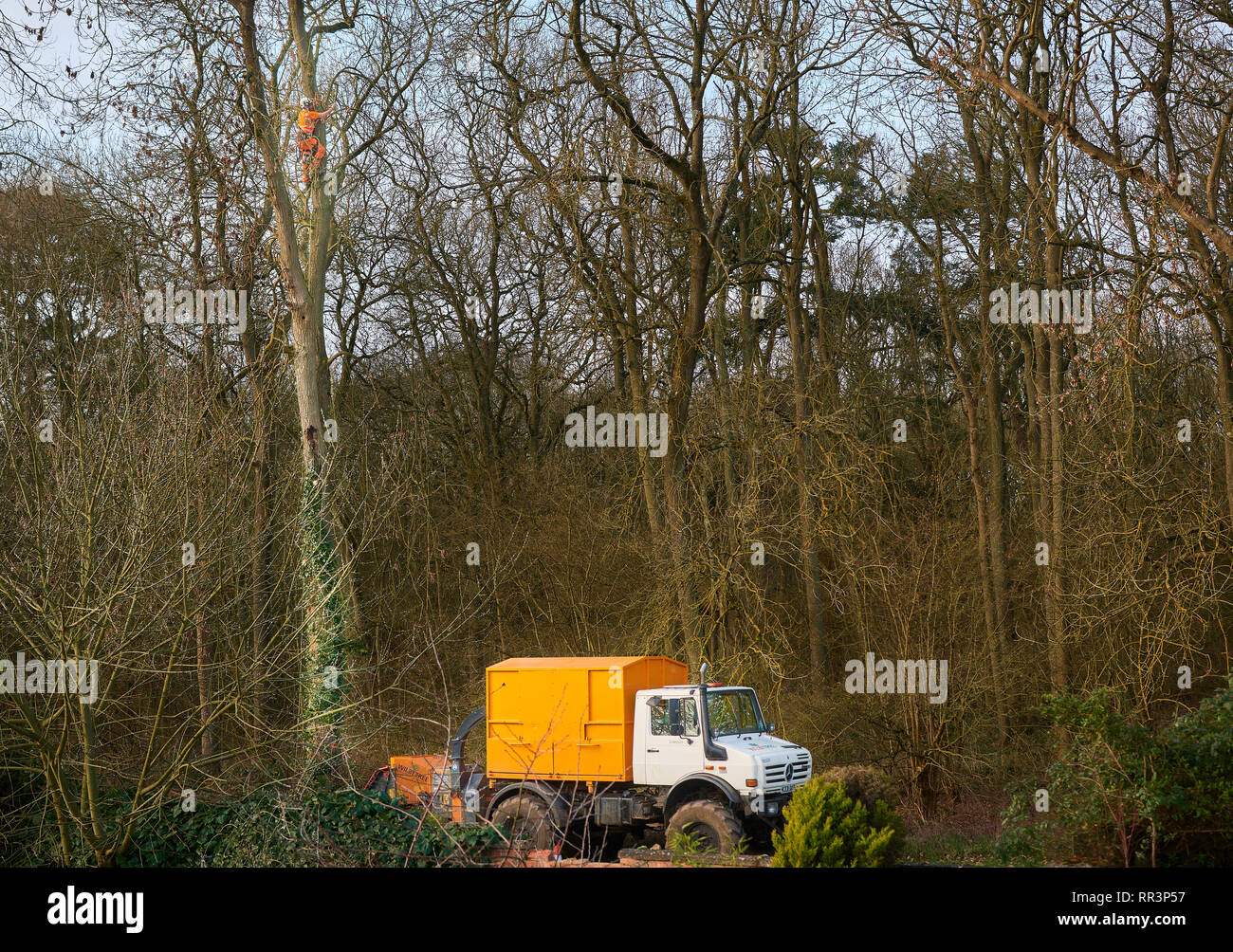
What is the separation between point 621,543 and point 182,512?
10149 millimetres

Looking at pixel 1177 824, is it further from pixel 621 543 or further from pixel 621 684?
pixel 621 543

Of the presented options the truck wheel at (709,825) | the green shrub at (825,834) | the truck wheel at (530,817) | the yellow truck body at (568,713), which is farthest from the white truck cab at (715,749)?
the green shrub at (825,834)

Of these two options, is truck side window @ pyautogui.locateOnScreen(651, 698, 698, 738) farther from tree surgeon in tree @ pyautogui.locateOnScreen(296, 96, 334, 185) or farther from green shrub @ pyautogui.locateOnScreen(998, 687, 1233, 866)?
tree surgeon in tree @ pyautogui.locateOnScreen(296, 96, 334, 185)

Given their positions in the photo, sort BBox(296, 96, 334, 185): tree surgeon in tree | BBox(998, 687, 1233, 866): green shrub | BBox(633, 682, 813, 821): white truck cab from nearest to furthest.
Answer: BBox(998, 687, 1233, 866): green shrub
BBox(633, 682, 813, 821): white truck cab
BBox(296, 96, 334, 185): tree surgeon in tree

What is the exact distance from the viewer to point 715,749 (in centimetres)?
1304

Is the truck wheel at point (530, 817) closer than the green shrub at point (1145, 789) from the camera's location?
No

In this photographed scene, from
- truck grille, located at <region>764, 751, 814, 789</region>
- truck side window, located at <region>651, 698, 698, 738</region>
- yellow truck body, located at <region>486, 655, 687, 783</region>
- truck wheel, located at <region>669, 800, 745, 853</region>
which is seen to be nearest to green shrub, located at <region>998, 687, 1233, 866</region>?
truck grille, located at <region>764, 751, 814, 789</region>

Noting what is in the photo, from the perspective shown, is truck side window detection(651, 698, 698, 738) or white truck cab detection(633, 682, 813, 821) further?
truck side window detection(651, 698, 698, 738)

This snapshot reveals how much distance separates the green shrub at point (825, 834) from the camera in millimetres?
9820

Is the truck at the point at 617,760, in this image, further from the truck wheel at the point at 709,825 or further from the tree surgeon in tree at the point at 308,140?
the tree surgeon in tree at the point at 308,140

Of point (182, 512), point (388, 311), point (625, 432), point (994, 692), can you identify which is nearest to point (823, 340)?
point (625, 432)

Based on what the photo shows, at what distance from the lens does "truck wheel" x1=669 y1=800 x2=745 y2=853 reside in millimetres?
12430

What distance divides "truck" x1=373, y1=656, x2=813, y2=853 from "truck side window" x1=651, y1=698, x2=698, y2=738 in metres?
0.01

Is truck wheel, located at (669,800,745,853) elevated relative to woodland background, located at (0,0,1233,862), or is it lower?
lower
